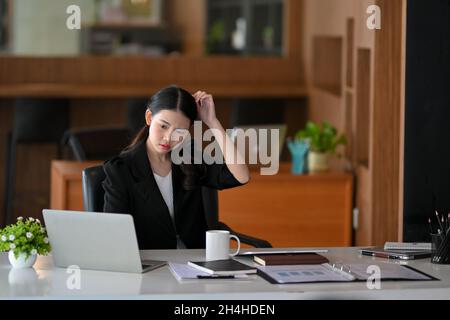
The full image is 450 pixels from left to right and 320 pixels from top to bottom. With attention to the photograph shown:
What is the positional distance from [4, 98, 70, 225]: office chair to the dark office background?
3.26 metres

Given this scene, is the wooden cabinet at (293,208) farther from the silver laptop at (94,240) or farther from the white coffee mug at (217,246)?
the silver laptop at (94,240)

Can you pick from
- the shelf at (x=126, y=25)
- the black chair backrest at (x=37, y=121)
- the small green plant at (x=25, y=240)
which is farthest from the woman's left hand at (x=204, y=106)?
the shelf at (x=126, y=25)

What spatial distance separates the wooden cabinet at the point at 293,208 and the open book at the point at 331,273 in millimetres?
2021

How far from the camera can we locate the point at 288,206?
4.84m

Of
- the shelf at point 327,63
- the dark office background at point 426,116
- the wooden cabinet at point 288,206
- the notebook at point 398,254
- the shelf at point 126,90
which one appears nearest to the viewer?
the notebook at point 398,254

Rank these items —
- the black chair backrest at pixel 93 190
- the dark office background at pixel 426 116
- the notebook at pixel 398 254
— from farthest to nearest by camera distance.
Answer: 1. the dark office background at pixel 426 116
2. the black chair backrest at pixel 93 190
3. the notebook at pixel 398 254

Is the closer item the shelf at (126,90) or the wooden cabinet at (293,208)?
the wooden cabinet at (293,208)

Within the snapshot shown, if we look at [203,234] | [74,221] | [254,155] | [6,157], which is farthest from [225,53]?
[74,221]

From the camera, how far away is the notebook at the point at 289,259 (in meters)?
2.78

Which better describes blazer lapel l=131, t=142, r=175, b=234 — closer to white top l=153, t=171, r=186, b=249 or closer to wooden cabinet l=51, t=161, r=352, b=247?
white top l=153, t=171, r=186, b=249

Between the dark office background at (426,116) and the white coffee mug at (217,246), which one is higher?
the dark office background at (426,116)

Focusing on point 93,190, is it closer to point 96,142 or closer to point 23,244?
point 23,244

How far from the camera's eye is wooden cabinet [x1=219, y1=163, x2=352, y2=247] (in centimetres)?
480

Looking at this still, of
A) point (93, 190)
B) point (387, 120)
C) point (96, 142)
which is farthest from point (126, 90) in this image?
point (93, 190)
